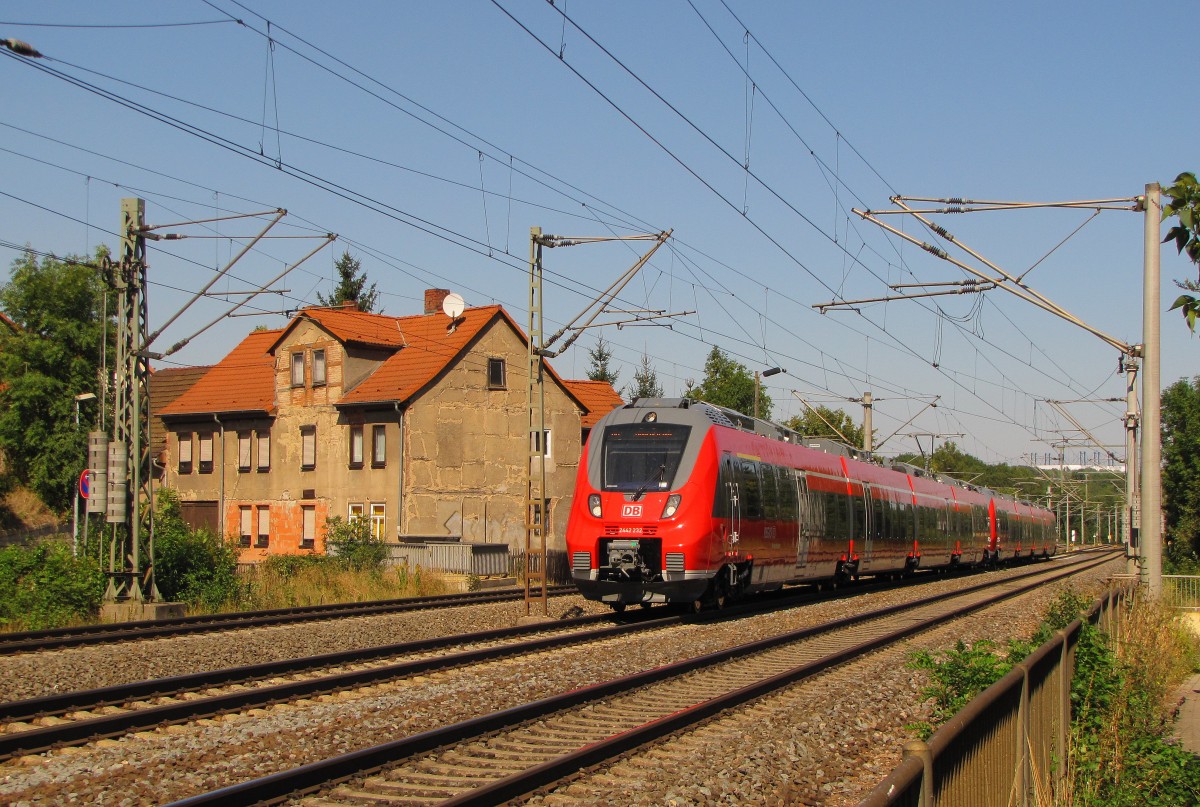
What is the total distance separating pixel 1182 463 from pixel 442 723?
173 ft

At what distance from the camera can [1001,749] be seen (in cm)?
596

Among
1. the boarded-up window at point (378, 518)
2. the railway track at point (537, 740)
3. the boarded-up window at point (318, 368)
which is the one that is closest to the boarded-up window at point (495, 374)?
the boarded-up window at point (318, 368)

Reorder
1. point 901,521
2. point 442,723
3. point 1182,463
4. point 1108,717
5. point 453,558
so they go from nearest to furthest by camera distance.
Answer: point 1108,717
point 442,723
point 453,558
point 901,521
point 1182,463

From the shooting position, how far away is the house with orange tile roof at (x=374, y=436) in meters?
42.8

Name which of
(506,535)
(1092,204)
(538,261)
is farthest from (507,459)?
(1092,204)

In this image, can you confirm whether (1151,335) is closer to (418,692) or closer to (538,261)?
(538,261)

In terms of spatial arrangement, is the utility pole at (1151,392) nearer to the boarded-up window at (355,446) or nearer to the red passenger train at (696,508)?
the red passenger train at (696,508)

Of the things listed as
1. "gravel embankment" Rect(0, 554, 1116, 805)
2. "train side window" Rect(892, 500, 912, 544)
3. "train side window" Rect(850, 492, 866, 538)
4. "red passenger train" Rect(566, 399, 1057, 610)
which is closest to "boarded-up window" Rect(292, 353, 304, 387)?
"train side window" Rect(892, 500, 912, 544)

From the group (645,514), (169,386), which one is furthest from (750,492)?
(169,386)

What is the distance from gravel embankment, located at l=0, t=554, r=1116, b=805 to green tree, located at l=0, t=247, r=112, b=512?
49.9m

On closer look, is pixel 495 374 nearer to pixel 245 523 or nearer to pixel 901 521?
pixel 245 523

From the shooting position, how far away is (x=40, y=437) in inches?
2505

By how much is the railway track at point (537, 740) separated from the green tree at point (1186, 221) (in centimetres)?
478

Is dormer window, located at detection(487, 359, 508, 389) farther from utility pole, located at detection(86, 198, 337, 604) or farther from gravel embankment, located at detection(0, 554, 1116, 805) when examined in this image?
gravel embankment, located at detection(0, 554, 1116, 805)
